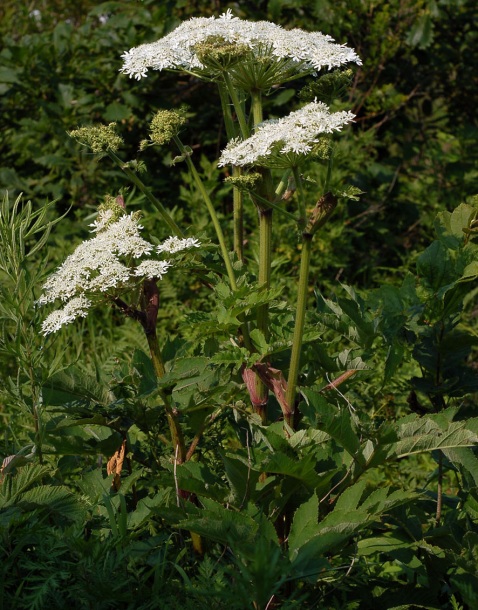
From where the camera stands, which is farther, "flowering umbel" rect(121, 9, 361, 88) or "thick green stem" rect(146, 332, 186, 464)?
"thick green stem" rect(146, 332, 186, 464)

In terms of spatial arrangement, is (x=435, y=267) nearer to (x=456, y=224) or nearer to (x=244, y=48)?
(x=456, y=224)

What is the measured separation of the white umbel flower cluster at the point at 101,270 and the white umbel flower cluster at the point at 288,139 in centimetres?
25

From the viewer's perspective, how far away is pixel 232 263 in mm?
2301

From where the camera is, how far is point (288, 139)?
71.4 inches

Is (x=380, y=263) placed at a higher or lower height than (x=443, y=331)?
lower

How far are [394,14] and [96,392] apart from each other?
3.79 metres

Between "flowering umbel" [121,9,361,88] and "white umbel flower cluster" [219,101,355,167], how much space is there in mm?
164

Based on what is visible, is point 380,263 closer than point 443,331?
No

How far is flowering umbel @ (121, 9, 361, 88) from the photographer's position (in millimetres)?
1963

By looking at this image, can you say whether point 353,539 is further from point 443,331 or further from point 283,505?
point 443,331

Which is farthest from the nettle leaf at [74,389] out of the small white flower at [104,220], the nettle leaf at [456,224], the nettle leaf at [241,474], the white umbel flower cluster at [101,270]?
the nettle leaf at [456,224]

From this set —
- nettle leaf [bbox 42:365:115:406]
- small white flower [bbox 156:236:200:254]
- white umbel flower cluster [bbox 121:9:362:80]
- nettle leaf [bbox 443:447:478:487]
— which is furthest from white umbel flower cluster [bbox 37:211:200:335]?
nettle leaf [bbox 443:447:478:487]

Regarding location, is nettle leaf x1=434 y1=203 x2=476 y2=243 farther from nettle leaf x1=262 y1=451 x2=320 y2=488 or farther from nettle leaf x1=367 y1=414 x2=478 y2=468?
nettle leaf x1=262 y1=451 x2=320 y2=488

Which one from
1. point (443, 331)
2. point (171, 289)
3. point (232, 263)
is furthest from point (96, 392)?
point (171, 289)
